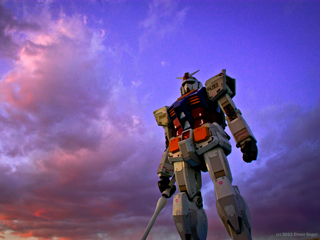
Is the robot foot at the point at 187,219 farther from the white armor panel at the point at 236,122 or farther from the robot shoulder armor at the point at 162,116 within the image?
the robot shoulder armor at the point at 162,116

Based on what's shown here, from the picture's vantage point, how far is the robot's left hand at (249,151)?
5.86 metres

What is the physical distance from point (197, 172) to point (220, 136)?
158 cm

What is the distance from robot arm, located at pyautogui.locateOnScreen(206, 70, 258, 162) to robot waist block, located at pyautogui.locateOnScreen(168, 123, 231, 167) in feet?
1.50

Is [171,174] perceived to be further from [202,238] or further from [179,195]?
[202,238]

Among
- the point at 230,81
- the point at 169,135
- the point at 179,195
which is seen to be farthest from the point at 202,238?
the point at 230,81

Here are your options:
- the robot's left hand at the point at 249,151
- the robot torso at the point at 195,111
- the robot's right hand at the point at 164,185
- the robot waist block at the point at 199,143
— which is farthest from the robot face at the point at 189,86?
the robot's right hand at the point at 164,185

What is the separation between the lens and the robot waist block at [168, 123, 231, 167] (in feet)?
21.0

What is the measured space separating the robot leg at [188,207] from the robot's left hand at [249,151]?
6.18 feet

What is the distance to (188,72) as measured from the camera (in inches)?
348

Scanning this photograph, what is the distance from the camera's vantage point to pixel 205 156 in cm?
647

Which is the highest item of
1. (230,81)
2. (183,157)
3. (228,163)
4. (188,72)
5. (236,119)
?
(188,72)

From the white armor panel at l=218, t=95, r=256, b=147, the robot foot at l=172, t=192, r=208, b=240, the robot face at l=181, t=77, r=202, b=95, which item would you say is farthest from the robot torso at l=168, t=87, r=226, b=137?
the robot foot at l=172, t=192, r=208, b=240

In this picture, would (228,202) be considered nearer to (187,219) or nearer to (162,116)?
(187,219)

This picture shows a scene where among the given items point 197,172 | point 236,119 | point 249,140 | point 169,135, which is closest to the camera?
point 249,140
